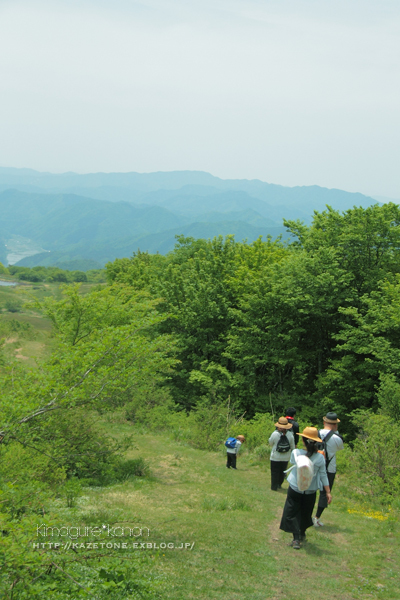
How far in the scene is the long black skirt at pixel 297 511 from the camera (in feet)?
23.1

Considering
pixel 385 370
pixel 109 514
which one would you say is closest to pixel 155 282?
pixel 385 370

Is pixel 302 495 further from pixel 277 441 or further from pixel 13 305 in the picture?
pixel 13 305

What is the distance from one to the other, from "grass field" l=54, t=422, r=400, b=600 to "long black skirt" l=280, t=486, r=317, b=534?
296mm

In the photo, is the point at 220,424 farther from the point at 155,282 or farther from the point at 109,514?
the point at 155,282

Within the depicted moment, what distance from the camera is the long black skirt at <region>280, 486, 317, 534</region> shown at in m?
7.05

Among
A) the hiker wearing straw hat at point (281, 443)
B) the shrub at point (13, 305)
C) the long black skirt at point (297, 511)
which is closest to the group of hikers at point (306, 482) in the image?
the long black skirt at point (297, 511)

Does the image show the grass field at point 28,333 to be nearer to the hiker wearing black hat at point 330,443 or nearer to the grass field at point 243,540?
the grass field at point 243,540

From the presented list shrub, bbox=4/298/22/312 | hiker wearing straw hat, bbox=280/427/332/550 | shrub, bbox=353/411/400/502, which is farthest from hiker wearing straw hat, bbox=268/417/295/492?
shrub, bbox=4/298/22/312

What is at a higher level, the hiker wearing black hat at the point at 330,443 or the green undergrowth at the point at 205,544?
the hiker wearing black hat at the point at 330,443

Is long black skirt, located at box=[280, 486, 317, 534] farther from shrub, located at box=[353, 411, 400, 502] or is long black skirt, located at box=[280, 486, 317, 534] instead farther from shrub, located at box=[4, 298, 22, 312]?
shrub, located at box=[4, 298, 22, 312]

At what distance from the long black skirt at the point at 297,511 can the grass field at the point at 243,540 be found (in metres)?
0.30

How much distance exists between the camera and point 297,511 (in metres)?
7.09

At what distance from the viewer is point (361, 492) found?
1095cm

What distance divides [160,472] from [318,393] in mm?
16561
